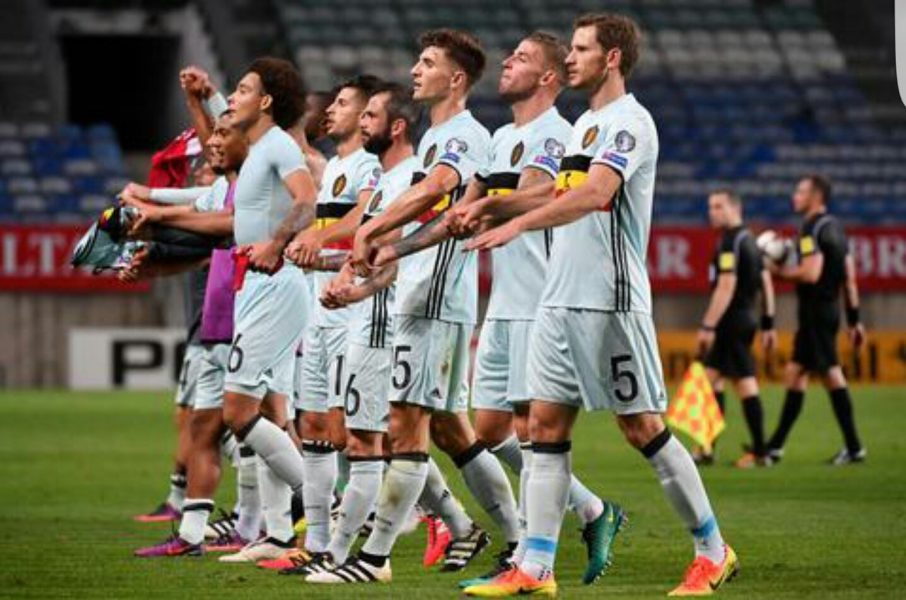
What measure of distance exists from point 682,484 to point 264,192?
262 centimetres

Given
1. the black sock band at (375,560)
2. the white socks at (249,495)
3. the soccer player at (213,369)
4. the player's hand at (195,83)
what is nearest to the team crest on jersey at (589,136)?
the black sock band at (375,560)

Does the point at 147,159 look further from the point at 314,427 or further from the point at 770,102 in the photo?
the point at 314,427

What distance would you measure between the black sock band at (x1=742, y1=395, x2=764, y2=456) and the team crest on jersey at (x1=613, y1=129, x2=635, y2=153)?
346 inches

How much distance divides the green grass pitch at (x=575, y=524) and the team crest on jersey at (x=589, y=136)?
1794 millimetres

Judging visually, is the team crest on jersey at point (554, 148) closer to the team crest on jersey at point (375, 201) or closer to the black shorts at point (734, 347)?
the team crest on jersey at point (375, 201)

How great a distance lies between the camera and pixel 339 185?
10.6 meters

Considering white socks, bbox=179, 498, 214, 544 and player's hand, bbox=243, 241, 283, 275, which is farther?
white socks, bbox=179, 498, 214, 544

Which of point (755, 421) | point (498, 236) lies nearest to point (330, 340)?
point (498, 236)

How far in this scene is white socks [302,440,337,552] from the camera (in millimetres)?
10273

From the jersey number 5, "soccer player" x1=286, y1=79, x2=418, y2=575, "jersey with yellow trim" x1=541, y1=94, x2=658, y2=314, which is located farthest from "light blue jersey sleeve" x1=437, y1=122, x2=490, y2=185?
the jersey number 5

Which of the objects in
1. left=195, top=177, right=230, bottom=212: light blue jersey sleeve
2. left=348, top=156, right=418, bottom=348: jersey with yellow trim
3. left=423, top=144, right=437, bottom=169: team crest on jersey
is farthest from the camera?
left=195, top=177, right=230, bottom=212: light blue jersey sleeve

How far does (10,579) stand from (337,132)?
8.60 feet

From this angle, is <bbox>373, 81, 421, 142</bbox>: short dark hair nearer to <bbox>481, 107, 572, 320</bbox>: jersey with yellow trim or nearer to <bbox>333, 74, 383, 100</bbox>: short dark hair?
<bbox>481, 107, 572, 320</bbox>: jersey with yellow trim

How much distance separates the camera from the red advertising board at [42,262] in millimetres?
28406
